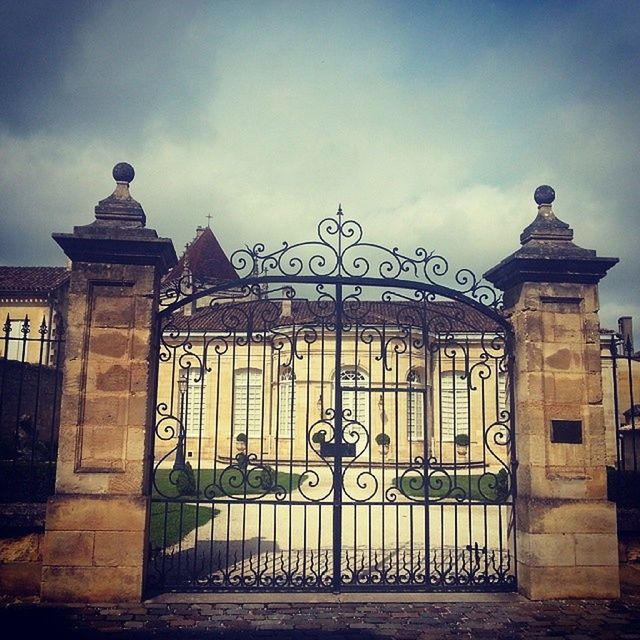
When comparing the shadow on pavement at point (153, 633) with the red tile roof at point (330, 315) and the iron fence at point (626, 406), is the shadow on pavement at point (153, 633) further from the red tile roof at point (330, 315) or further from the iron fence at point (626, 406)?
the iron fence at point (626, 406)

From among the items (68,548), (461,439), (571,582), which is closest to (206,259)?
(461,439)

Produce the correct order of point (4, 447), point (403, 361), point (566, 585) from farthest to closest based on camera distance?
point (403, 361)
point (4, 447)
point (566, 585)

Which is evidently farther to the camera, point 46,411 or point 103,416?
point 46,411

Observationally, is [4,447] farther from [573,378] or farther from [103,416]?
[573,378]

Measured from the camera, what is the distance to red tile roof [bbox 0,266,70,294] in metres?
29.4

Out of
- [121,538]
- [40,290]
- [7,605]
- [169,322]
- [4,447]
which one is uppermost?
[40,290]

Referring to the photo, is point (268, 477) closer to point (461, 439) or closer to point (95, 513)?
point (95, 513)

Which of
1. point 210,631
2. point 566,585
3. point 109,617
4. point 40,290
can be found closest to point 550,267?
point 566,585

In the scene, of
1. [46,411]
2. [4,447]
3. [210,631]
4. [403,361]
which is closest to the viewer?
[210,631]

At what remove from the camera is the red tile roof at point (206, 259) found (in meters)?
31.9

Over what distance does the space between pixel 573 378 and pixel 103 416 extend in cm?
504

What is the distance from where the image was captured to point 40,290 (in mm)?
29344

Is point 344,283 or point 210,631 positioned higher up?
point 344,283

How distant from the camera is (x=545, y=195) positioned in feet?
23.1
